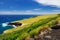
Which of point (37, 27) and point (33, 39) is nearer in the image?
point (33, 39)

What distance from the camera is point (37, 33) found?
505 inches

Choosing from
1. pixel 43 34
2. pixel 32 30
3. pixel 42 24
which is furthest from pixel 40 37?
pixel 42 24

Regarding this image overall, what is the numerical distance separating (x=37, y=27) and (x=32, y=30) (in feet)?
2.23

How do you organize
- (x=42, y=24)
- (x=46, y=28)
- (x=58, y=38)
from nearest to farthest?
(x=58, y=38)
(x=46, y=28)
(x=42, y=24)

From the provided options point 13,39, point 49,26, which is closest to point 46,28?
point 49,26

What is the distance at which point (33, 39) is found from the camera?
40.5 feet

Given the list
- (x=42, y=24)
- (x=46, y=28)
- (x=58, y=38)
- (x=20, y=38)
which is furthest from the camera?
(x=42, y=24)

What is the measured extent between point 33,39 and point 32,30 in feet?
3.52

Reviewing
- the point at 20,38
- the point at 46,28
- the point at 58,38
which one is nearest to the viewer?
the point at 58,38

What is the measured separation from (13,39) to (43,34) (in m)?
1.92

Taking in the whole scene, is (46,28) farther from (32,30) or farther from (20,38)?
(20,38)

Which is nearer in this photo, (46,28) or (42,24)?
(46,28)

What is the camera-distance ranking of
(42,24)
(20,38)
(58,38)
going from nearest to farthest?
1. (58,38)
2. (20,38)
3. (42,24)

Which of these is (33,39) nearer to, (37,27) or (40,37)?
(40,37)
